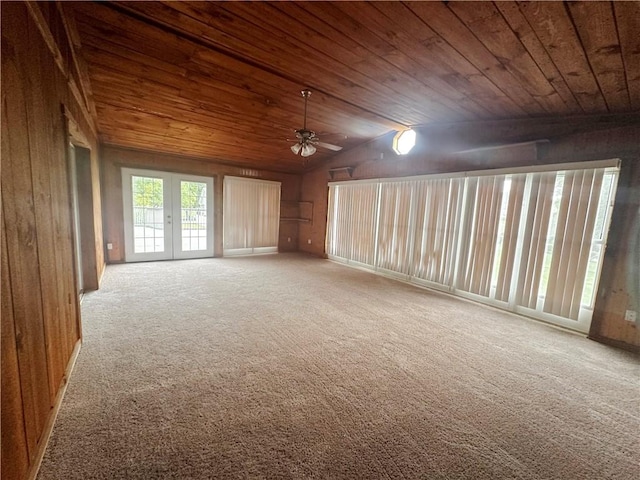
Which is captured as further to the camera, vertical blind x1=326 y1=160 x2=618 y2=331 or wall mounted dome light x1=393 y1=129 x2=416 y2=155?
wall mounted dome light x1=393 y1=129 x2=416 y2=155

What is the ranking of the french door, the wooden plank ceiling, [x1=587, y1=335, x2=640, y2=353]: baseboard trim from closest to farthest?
the wooden plank ceiling, [x1=587, y1=335, x2=640, y2=353]: baseboard trim, the french door

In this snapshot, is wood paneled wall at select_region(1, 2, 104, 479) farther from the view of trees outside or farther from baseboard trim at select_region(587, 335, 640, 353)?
baseboard trim at select_region(587, 335, 640, 353)

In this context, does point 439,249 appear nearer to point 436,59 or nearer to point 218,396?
point 436,59

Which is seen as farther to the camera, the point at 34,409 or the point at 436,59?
the point at 436,59

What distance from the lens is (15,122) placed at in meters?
1.18

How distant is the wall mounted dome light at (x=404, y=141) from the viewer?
4.98m

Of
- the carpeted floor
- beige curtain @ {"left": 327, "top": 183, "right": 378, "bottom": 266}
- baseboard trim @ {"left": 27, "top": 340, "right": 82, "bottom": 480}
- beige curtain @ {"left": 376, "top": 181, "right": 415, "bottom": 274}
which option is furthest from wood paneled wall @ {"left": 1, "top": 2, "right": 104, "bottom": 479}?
beige curtain @ {"left": 327, "top": 183, "right": 378, "bottom": 266}

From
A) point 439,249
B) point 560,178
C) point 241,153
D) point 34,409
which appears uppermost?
point 241,153

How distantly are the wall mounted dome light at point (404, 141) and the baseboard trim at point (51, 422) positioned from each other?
17.6 feet

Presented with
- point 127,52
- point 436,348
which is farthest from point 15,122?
point 436,348

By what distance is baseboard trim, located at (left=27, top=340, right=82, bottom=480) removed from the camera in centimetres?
125

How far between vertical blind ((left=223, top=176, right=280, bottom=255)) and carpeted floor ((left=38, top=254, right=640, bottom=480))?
3585mm

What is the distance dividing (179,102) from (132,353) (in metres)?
3.22

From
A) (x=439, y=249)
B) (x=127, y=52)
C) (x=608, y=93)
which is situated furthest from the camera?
(x=439, y=249)
